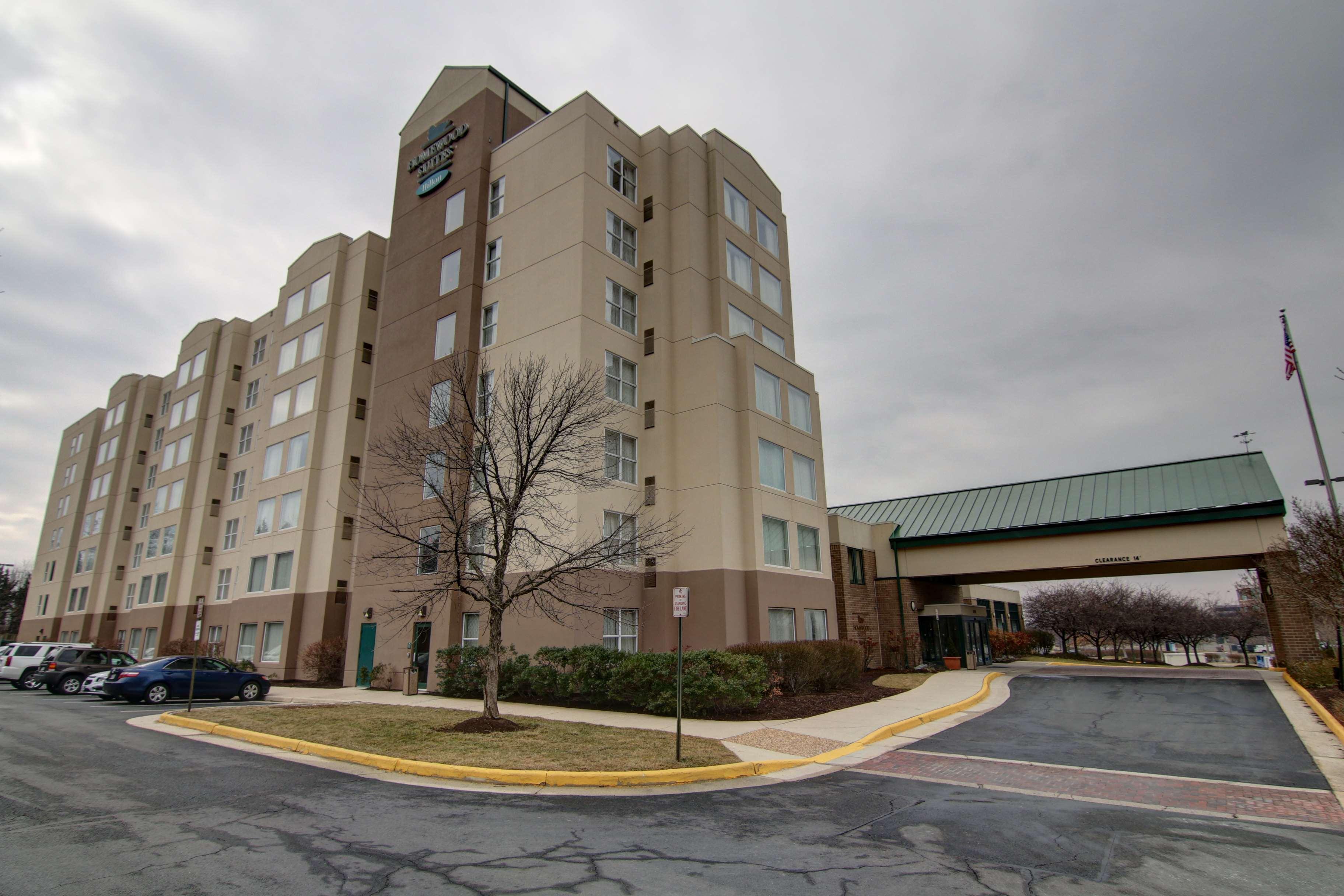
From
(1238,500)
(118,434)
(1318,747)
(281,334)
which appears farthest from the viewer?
(118,434)

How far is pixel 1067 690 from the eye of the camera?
22906 mm

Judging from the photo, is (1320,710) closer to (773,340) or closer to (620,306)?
(773,340)

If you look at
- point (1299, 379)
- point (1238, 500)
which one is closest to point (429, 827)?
point (1299, 379)

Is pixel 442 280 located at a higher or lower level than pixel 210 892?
higher

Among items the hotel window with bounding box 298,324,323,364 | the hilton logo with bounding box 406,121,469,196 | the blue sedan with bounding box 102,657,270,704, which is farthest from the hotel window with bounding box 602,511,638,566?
the hotel window with bounding box 298,324,323,364

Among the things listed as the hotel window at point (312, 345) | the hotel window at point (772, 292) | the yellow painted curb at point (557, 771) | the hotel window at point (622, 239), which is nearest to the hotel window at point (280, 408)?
the hotel window at point (312, 345)

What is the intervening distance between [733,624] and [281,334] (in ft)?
95.1

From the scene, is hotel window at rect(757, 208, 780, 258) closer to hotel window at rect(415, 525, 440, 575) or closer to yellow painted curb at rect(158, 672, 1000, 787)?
hotel window at rect(415, 525, 440, 575)

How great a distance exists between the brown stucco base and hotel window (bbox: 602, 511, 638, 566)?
126cm

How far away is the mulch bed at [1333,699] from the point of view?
15.1 metres

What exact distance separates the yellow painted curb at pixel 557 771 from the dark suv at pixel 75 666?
18141 mm

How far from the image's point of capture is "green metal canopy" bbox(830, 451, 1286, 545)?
2702 centimetres

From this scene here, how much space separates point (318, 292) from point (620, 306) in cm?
1888

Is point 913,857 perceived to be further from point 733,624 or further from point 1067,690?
point 1067,690
